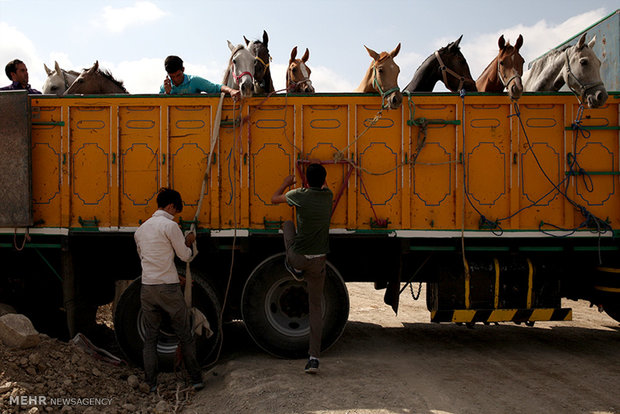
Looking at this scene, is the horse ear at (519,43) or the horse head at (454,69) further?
the horse head at (454,69)

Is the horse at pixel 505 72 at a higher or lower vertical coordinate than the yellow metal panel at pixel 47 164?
higher

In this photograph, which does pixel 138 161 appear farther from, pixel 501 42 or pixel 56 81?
pixel 501 42

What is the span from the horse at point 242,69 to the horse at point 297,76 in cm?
72

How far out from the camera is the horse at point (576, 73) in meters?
5.40

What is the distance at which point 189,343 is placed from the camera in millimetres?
4809

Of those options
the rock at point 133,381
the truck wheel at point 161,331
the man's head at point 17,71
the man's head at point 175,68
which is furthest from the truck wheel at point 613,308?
the man's head at point 17,71

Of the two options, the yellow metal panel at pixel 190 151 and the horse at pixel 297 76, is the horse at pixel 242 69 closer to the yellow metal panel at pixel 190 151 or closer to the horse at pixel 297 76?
the yellow metal panel at pixel 190 151

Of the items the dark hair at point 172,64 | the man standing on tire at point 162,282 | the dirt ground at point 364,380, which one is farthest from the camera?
the dark hair at point 172,64

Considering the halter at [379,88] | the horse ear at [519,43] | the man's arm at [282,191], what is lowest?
the man's arm at [282,191]

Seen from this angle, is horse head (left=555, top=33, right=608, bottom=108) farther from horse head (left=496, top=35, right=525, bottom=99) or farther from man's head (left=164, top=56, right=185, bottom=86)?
man's head (left=164, top=56, right=185, bottom=86)

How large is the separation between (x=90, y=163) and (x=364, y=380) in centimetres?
382

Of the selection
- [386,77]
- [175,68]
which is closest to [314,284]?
[386,77]

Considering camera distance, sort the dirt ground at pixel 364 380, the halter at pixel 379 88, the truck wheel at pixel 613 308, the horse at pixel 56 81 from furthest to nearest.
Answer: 1. the horse at pixel 56 81
2. the truck wheel at pixel 613 308
3. the halter at pixel 379 88
4. the dirt ground at pixel 364 380

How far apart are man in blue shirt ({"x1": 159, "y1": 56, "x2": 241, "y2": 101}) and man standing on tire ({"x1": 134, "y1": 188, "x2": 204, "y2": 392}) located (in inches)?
63.9
